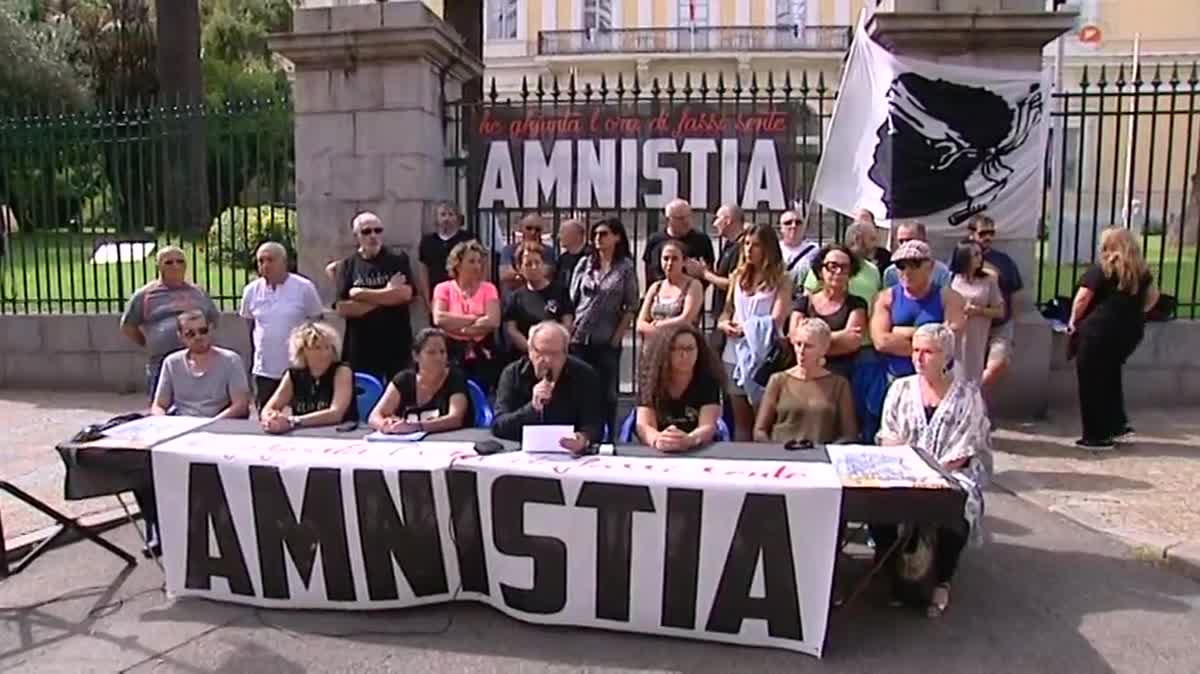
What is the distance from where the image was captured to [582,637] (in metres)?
4.41

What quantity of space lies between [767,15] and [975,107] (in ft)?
122

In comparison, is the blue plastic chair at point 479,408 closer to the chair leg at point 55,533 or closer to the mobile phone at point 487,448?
the mobile phone at point 487,448

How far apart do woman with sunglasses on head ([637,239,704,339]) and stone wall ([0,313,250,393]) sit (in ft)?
16.6

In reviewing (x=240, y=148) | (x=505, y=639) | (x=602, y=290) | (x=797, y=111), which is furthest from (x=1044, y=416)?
(x=240, y=148)

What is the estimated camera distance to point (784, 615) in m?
4.20

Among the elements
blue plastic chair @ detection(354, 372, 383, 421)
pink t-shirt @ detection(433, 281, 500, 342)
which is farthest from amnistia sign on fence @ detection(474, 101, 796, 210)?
blue plastic chair @ detection(354, 372, 383, 421)

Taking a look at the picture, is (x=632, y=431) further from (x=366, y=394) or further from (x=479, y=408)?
(x=366, y=394)

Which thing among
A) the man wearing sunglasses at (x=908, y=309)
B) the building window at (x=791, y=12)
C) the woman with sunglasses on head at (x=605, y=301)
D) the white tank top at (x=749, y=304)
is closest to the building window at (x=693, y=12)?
the building window at (x=791, y=12)

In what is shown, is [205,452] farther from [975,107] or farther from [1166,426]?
[1166,426]

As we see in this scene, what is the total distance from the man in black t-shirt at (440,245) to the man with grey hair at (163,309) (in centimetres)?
176

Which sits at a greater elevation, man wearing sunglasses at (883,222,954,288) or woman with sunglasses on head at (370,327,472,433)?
man wearing sunglasses at (883,222,954,288)

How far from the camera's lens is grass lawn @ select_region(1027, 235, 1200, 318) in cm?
926

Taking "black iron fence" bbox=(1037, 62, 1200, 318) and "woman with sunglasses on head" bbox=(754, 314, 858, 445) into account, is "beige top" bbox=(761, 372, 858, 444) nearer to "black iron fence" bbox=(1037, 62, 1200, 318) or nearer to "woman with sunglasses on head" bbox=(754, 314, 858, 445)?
"woman with sunglasses on head" bbox=(754, 314, 858, 445)

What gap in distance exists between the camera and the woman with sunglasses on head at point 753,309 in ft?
20.3
